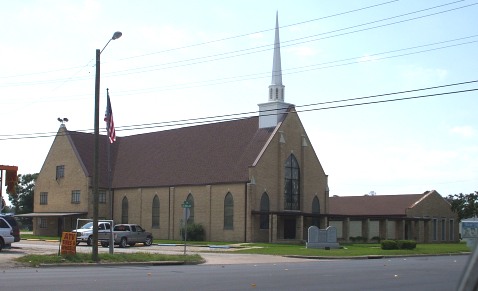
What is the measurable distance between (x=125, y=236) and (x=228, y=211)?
13734 millimetres

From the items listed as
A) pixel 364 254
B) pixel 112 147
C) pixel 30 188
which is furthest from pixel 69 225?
pixel 30 188

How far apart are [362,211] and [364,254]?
37937 millimetres

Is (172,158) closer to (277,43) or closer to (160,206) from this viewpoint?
(160,206)

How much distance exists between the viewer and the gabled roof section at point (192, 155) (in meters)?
61.3

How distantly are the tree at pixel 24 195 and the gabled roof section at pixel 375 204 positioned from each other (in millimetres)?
58389

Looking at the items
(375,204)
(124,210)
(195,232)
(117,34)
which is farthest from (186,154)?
(117,34)

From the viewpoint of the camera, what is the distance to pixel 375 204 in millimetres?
79562

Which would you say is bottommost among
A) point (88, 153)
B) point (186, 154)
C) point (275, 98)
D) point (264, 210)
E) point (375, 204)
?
point (264, 210)

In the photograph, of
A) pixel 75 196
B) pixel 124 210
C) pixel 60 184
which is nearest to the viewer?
pixel 124 210

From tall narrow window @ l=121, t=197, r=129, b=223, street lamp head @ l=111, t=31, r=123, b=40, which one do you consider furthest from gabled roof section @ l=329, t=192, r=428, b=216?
street lamp head @ l=111, t=31, r=123, b=40

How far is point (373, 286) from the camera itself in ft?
58.5

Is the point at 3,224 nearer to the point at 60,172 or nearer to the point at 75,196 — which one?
the point at 75,196

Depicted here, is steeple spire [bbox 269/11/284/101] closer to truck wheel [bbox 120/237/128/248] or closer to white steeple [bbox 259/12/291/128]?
white steeple [bbox 259/12/291/128]

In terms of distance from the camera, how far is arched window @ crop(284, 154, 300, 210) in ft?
205
